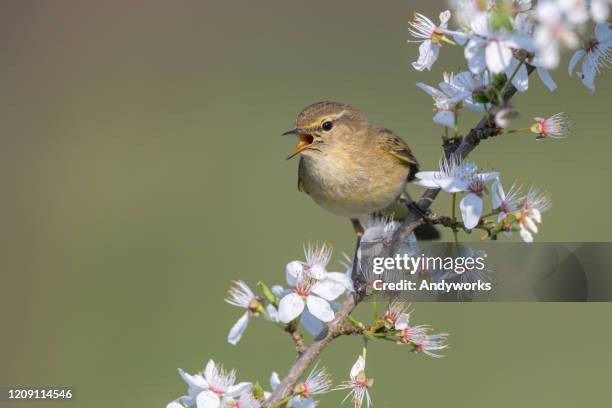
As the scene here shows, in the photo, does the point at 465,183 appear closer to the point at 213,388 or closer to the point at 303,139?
the point at 213,388

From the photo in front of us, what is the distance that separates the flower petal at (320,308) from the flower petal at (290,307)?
26mm

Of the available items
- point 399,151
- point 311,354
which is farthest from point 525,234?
point 399,151

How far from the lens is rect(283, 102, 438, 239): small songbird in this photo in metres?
4.04

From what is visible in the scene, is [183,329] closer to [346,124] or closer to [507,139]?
[346,124]

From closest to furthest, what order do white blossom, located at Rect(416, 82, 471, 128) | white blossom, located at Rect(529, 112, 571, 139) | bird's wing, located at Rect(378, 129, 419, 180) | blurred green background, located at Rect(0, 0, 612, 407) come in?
white blossom, located at Rect(529, 112, 571, 139) < white blossom, located at Rect(416, 82, 471, 128) < bird's wing, located at Rect(378, 129, 419, 180) < blurred green background, located at Rect(0, 0, 612, 407)

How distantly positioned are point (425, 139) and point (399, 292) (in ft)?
34.7

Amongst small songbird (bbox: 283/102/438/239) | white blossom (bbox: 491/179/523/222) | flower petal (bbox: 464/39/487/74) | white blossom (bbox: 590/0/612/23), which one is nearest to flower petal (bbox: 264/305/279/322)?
white blossom (bbox: 491/179/523/222)

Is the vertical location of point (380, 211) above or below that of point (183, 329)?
below

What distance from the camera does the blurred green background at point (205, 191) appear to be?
7.90 meters

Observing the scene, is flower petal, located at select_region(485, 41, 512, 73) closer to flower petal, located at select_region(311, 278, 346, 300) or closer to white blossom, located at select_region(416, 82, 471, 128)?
white blossom, located at select_region(416, 82, 471, 128)

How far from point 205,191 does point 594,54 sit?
9.74 metres

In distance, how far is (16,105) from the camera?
49.4 ft

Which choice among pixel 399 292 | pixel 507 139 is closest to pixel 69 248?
pixel 507 139

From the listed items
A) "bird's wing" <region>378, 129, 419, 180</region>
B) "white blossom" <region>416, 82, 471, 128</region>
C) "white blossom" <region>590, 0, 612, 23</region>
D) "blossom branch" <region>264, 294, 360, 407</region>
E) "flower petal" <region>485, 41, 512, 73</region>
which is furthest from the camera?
"bird's wing" <region>378, 129, 419, 180</region>
